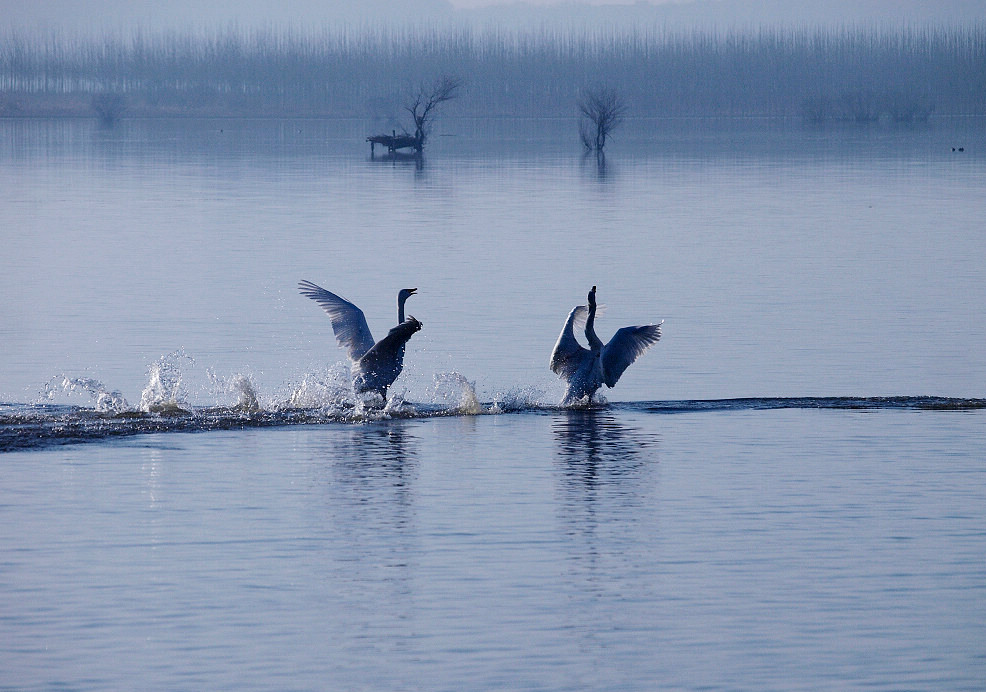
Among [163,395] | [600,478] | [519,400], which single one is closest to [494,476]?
[600,478]

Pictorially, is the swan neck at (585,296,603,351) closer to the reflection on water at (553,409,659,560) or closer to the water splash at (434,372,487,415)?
the reflection on water at (553,409,659,560)

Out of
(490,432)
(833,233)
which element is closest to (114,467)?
(490,432)

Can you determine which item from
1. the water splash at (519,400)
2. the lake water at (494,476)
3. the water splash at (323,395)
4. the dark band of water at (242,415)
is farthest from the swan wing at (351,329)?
the water splash at (519,400)

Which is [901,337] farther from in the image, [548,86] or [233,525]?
[548,86]

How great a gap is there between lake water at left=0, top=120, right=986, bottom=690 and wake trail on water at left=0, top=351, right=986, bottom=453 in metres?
0.05

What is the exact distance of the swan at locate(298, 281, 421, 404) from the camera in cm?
1845

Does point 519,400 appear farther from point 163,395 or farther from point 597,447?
point 163,395

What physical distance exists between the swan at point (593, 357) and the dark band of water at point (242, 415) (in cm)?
31

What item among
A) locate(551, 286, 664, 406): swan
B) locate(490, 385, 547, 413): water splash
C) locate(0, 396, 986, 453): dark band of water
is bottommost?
locate(0, 396, 986, 453): dark band of water

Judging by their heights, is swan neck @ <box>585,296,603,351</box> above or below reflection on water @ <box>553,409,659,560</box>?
above

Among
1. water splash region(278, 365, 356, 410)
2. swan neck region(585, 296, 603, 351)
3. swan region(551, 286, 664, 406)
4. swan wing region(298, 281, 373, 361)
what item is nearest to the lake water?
water splash region(278, 365, 356, 410)

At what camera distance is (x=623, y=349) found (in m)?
19.4

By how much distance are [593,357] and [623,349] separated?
40 cm

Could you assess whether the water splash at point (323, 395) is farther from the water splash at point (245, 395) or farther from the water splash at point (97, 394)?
the water splash at point (97, 394)
